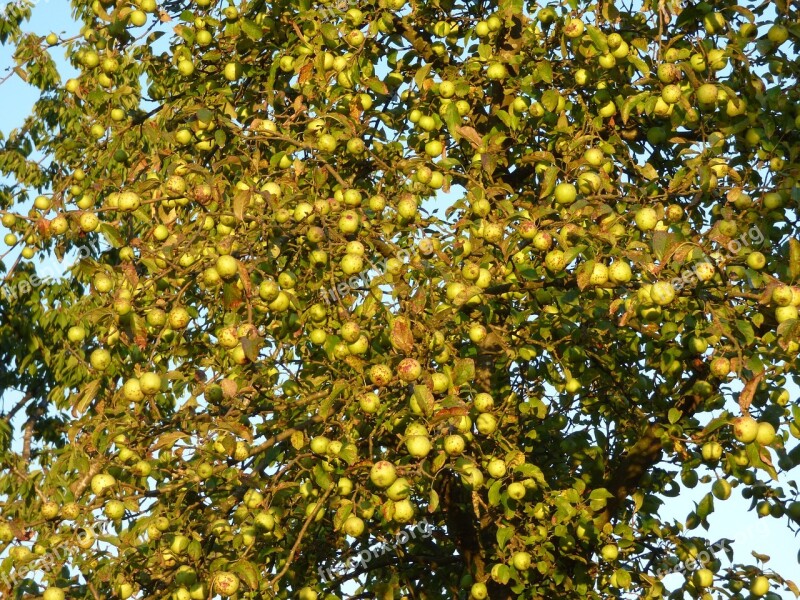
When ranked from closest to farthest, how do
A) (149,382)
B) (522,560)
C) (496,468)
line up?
(149,382) < (496,468) < (522,560)

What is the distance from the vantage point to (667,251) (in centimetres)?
335

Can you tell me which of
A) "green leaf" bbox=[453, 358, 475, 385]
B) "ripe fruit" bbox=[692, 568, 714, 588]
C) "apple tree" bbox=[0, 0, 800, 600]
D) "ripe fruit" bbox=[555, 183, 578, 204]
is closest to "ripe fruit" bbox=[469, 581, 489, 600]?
"apple tree" bbox=[0, 0, 800, 600]

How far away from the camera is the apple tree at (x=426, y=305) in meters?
3.82

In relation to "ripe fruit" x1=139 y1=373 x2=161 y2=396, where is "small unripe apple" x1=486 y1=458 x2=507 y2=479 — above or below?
below

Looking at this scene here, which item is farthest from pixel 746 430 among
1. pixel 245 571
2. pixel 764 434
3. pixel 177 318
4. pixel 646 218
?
pixel 177 318

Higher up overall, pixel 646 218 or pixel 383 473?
pixel 646 218

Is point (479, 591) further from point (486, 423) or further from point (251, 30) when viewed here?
point (251, 30)

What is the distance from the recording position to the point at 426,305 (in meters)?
4.40

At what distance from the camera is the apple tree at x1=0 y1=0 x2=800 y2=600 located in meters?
3.82

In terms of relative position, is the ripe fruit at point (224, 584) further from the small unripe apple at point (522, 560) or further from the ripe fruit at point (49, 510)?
the small unripe apple at point (522, 560)

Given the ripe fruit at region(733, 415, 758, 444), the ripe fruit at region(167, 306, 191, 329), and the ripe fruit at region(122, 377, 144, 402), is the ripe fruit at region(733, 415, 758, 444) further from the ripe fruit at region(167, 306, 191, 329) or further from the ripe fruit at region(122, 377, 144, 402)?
the ripe fruit at region(122, 377, 144, 402)

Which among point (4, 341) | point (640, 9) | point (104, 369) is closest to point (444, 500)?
point (104, 369)

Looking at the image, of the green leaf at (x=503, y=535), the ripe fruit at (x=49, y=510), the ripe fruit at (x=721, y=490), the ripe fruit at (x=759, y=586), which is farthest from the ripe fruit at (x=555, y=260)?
the ripe fruit at (x=49, y=510)

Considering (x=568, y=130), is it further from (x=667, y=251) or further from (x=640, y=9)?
(x=667, y=251)
